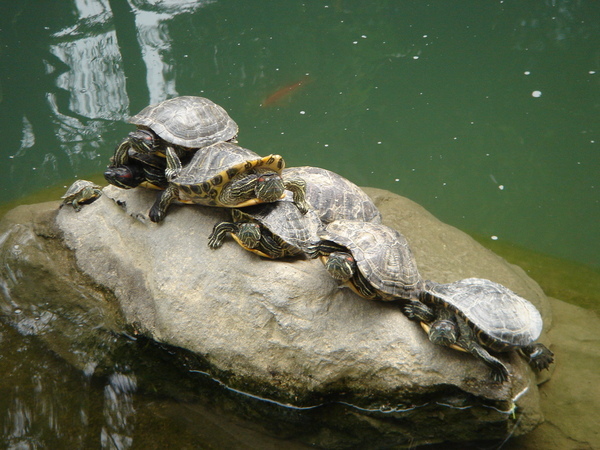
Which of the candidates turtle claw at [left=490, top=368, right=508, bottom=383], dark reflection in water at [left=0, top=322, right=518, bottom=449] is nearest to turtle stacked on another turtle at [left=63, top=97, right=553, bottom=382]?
turtle claw at [left=490, top=368, right=508, bottom=383]

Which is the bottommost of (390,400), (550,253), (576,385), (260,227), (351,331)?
(550,253)

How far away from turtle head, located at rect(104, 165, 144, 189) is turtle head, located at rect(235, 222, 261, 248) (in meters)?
1.05

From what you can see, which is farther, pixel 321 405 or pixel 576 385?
pixel 576 385

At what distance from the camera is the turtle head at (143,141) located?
358 cm

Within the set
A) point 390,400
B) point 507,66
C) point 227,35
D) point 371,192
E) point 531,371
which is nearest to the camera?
point 390,400

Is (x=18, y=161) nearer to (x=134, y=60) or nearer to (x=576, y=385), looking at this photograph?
(x=134, y=60)

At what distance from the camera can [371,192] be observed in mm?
5324

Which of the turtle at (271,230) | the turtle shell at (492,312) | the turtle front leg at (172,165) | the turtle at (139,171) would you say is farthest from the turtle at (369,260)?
the turtle at (139,171)

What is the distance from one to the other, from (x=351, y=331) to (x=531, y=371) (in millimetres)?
1324

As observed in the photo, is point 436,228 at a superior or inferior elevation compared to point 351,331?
inferior

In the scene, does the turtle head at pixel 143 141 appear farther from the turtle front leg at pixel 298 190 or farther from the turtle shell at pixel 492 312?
the turtle shell at pixel 492 312

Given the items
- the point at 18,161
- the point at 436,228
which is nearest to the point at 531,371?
the point at 436,228

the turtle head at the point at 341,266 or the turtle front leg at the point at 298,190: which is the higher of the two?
the turtle front leg at the point at 298,190

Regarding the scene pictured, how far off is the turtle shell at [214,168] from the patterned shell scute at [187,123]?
0.59ft
